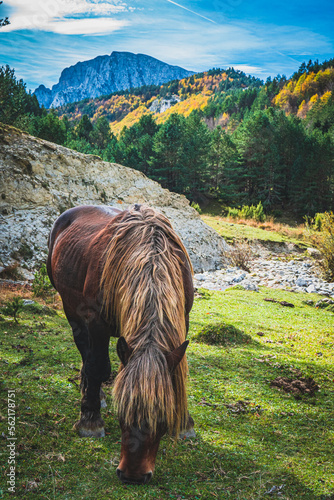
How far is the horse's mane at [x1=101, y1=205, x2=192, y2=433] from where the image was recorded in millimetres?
2041

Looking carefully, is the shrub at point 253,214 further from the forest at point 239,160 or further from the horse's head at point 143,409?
the horse's head at point 143,409

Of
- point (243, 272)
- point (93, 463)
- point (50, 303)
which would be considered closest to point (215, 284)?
point (243, 272)

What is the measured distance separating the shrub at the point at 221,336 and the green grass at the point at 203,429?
15 cm

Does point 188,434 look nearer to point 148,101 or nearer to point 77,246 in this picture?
point 77,246

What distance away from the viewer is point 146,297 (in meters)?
2.38

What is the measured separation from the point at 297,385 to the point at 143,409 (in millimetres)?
3710

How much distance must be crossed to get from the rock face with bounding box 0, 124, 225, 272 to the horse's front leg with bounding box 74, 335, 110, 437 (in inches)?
377

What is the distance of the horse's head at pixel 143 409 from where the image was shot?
2016 millimetres

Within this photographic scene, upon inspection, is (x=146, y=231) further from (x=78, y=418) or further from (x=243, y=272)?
(x=243, y=272)

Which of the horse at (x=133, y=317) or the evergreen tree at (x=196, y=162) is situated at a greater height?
the evergreen tree at (x=196, y=162)

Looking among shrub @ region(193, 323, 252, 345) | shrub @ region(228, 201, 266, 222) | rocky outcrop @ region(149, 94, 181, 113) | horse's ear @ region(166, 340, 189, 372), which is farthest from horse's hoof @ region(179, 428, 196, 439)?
rocky outcrop @ region(149, 94, 181, 113)

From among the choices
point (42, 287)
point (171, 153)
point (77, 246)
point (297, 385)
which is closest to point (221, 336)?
point (297, 385)

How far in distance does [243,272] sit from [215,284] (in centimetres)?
262

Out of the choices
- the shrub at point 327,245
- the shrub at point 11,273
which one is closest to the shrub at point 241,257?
the shrub at point 327,245
